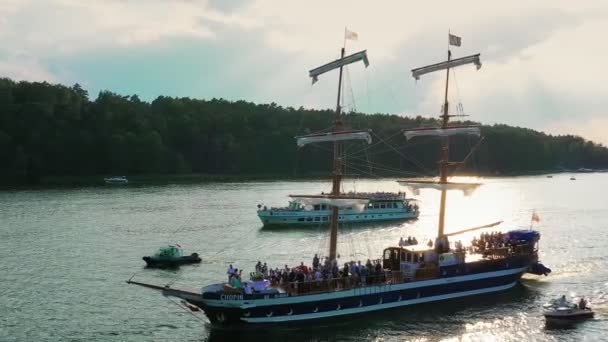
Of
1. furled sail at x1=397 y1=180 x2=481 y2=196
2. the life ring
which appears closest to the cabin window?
furled sail at x1=397 y1=180 x2=481 y2=196

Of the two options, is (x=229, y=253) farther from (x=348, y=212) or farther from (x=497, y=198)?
(x=497, y=198)

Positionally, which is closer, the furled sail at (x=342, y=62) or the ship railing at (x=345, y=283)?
the ship railing at (x=345, y=283)

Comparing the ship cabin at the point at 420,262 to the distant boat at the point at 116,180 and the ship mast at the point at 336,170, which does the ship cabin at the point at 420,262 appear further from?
the distant boat at the point at 116,180

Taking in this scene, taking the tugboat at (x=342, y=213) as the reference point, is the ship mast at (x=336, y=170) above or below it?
above

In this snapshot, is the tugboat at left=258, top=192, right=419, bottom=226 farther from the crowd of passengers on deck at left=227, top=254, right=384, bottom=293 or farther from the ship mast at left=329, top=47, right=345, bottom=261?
the crowd of passengers on deck at left=227, top=254, right=384, bottom=293

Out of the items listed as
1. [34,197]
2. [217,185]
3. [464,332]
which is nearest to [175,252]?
[464,332]

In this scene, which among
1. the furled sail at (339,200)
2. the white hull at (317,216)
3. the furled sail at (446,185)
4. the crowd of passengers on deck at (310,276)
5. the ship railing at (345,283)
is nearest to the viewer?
the crowd of passengers on deck at (310,276)

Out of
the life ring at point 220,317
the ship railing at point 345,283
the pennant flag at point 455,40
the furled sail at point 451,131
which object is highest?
the pennant flag at point 455,40

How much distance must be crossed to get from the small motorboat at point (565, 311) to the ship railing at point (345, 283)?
32.6 ft

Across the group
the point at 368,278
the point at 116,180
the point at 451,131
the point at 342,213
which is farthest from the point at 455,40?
the point at 116,180

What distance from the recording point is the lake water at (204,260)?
4706 centimetres

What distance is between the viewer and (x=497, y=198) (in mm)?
158875

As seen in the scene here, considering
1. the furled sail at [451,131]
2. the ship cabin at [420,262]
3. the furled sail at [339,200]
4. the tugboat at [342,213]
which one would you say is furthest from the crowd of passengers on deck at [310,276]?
→ the tugboat at [342,213]

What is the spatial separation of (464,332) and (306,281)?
11.4 m
